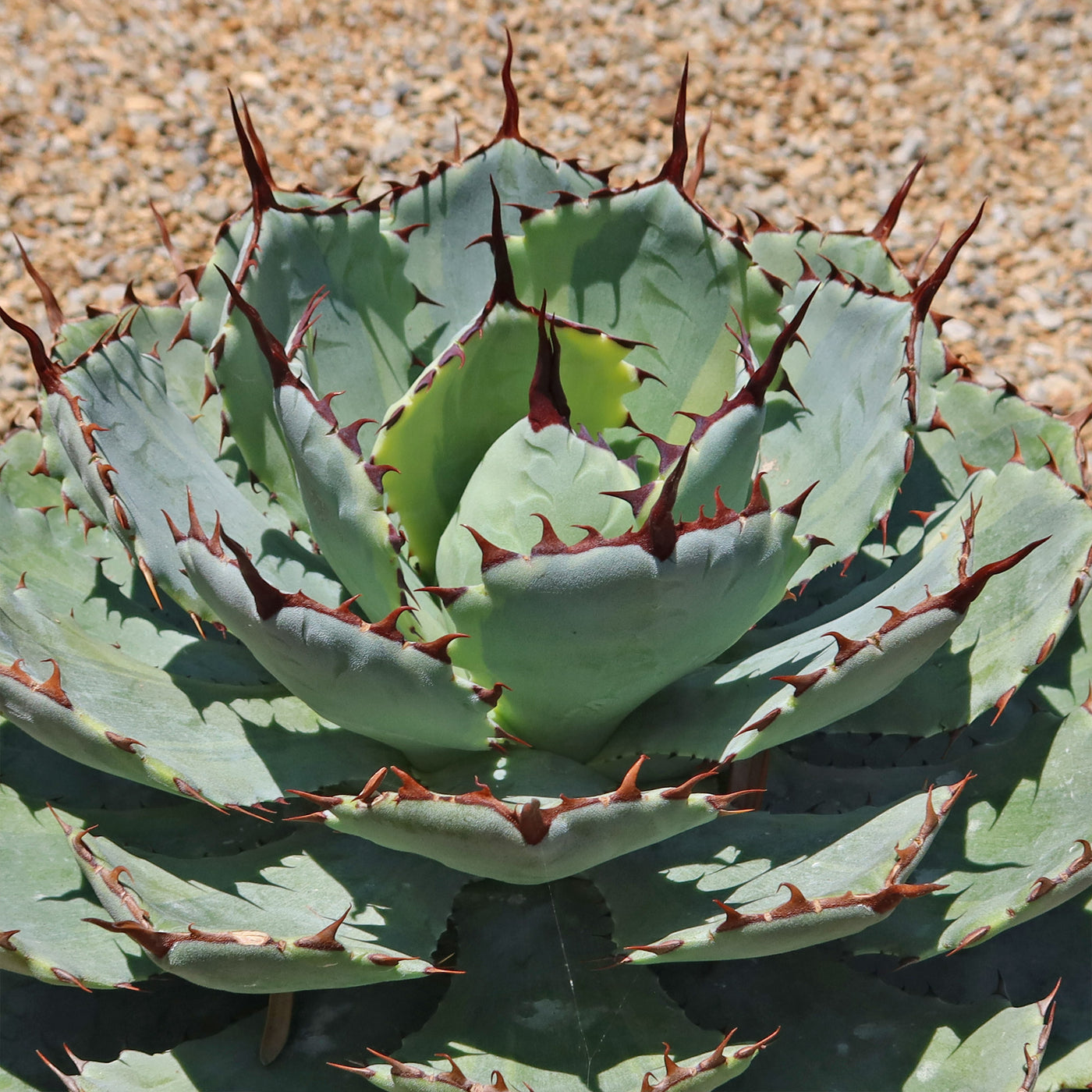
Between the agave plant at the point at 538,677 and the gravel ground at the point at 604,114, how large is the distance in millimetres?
1482

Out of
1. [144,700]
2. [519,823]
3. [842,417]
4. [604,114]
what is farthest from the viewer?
[604,114]

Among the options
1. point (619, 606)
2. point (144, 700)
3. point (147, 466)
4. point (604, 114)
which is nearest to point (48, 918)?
point (144, 700)

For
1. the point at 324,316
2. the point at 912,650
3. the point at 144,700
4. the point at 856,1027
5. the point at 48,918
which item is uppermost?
the point at 324,316

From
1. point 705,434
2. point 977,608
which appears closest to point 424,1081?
point 705,434

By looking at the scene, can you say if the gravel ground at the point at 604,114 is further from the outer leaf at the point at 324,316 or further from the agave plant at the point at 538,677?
the outer leaf at the point at 324,316

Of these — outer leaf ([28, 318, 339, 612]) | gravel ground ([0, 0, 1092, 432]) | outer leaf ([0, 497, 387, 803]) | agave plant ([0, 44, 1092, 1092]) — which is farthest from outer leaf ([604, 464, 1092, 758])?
gravel ground ([0, 0, 1092, 432])

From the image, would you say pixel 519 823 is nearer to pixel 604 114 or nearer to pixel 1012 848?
→ pixel 1012 848

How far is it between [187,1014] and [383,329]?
3.20ft

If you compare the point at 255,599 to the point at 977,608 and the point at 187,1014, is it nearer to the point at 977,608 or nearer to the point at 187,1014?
the point at 187,1014

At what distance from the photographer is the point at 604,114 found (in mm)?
3475

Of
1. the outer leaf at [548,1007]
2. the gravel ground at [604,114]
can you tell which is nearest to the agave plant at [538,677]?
the outer leaf at [548,1007]

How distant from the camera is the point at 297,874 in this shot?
1.42m

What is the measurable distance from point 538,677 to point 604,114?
8.53 ft

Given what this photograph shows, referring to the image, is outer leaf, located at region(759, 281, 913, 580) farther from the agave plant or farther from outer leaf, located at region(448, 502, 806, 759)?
outer leaf, located at region(448, 502, 806, 759)
